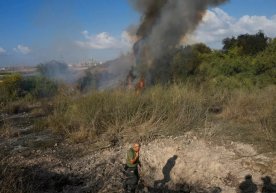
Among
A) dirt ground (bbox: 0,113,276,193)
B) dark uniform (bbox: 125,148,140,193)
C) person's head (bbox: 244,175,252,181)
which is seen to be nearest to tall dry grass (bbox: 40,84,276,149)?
dirt ground (bbox: 0,113,276,193)

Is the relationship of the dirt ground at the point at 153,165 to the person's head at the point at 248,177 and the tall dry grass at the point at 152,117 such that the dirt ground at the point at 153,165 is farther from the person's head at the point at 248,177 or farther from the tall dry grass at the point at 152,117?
A: the tall dry grass at the point at 152,117

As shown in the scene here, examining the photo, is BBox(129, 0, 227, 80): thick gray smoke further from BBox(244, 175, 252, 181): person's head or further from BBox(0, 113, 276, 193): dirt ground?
BBox(244, 175, 252, 181): person's head

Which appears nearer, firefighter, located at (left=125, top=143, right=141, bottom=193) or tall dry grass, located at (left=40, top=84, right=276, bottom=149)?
firefighter, located at (left=125, top=143, right=141, bottom=193)

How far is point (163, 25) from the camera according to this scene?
1573 centimetres

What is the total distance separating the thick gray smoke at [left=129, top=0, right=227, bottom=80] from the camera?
49.2ft

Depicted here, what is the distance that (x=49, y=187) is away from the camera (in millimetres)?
7836

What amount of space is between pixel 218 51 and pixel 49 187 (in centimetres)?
1652

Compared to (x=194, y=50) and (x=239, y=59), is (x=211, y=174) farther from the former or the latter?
(x=194, y=50)

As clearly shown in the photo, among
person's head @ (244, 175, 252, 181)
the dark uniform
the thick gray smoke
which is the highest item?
the thick gray smoke

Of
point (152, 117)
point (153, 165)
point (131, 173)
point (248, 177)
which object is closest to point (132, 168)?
point (131, 173)

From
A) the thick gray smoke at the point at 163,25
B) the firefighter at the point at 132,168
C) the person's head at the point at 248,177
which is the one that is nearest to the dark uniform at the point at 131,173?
the firefighter at the point at 132,168

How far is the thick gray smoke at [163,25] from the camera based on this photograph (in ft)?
49.2

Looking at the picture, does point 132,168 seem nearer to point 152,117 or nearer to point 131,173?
point 131,173

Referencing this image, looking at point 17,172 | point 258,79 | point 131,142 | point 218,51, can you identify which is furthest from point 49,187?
point 218,51
